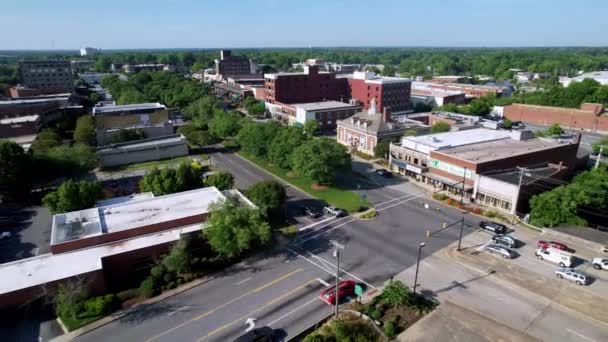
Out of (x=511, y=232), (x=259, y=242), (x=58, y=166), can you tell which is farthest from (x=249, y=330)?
(x=58, y=166)

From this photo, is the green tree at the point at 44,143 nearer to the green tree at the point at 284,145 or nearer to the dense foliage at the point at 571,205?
the green tree at the point at 284,145

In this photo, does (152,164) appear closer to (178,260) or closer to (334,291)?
(178,260)

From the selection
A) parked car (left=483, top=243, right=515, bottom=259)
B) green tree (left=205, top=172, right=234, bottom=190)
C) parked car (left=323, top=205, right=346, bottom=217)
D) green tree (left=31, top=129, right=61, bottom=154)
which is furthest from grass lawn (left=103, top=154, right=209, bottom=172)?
parked car (left=483, top=243, right=515, bottom=259)

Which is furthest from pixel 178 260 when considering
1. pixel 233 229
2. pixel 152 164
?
pixel 152 164

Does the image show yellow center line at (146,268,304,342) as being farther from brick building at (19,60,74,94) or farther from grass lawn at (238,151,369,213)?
brick building at (19,60,74,94)

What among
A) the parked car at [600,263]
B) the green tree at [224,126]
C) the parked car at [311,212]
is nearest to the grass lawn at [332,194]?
the parked car at [311,212]

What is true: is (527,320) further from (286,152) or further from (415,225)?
(286,152)
